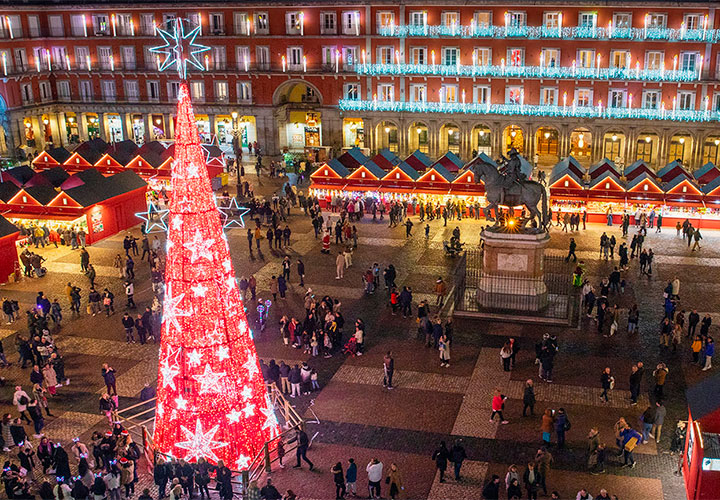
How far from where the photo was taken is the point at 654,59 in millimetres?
55656

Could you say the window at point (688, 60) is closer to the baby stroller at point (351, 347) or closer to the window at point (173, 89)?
the baby stroller at point (351, 347)

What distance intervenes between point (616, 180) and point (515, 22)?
60.4 feet

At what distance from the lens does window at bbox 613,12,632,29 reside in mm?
55812

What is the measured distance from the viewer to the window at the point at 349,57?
61.8 m

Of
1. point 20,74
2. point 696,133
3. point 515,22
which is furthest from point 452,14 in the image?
point 20,74

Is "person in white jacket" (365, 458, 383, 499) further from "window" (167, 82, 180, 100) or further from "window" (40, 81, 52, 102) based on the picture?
"window" (40, 81, 52, 102)

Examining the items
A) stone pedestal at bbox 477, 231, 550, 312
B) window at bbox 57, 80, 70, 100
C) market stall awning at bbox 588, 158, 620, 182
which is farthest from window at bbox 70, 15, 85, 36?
stone pedestal at bbox 477, 231, 550, 312

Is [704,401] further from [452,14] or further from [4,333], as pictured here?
[452,14]

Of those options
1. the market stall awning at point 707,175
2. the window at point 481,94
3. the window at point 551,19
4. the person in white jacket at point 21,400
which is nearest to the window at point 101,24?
the window at point 481,94

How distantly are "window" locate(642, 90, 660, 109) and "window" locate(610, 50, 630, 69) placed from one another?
240 cm

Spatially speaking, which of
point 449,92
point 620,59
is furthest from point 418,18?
point 620,59

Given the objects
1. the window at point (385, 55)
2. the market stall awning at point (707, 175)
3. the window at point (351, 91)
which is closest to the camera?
the market stall awning at point (707, 175)

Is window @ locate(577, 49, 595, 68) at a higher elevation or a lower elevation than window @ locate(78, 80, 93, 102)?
higher

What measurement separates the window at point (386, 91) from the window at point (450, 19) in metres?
6.10
